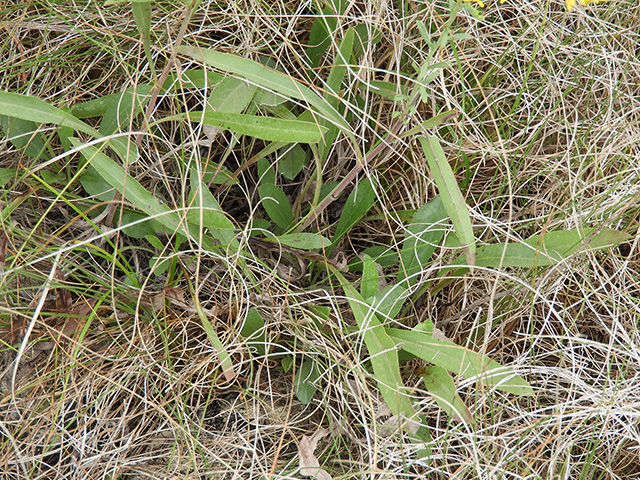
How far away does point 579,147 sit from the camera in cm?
154

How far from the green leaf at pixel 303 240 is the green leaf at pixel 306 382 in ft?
0.90

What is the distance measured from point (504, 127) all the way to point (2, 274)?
1.33 meters

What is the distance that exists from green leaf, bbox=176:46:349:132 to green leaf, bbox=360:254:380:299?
0.29m

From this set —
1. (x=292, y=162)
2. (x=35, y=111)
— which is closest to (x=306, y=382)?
(x=292, y=162)

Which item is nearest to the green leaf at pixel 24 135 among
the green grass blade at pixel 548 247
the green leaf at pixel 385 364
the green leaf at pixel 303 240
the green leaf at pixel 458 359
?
the green leaf at pixel 303 240

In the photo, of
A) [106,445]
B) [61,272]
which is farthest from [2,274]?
[106,445]

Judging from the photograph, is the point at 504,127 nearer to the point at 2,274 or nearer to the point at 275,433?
the point at 275,433

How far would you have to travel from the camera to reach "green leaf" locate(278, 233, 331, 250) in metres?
1.25

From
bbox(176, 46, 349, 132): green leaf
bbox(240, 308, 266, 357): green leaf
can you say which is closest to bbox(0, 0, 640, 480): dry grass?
bbox(240, 308, 266, 357): green leaf

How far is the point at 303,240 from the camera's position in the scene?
1.26 meters

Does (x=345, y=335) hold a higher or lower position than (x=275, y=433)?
higher

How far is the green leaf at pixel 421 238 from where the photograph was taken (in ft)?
4.23

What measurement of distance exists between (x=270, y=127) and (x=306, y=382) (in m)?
0.59

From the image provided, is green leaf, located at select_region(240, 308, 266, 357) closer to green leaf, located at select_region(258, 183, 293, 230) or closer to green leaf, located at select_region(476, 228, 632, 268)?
green leaf, located at select_region(258, 183, 293, 230)
